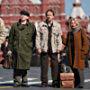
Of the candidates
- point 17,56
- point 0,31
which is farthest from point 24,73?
point 0,31

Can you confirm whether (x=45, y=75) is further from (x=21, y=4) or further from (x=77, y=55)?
(x=21, y=4)

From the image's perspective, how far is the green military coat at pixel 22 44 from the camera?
29.5 feet

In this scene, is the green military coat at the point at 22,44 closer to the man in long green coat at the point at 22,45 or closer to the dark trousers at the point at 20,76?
the man in long green coat at the point at 22,45

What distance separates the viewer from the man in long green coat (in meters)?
9.00

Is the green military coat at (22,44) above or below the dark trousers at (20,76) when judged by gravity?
above

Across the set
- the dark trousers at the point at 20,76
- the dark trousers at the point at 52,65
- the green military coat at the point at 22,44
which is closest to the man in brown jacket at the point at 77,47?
the dark trousers at the point at 52,65

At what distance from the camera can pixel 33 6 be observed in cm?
6994

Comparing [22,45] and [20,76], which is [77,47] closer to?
[22,45]

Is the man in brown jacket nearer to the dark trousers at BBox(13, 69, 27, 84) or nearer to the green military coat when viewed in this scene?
the green military coat

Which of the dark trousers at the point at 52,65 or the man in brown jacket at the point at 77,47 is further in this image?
the dark trousers at the point at 52,65

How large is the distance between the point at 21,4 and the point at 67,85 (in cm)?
6086

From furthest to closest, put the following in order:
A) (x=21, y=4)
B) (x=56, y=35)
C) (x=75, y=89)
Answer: (x=21, y=4) → (x=56, y=35) → (x=75, y=89)

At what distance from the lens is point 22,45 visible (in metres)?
9.01

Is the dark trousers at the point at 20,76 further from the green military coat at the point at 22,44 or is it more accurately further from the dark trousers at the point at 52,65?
the dark trousers at the point at 52,65
